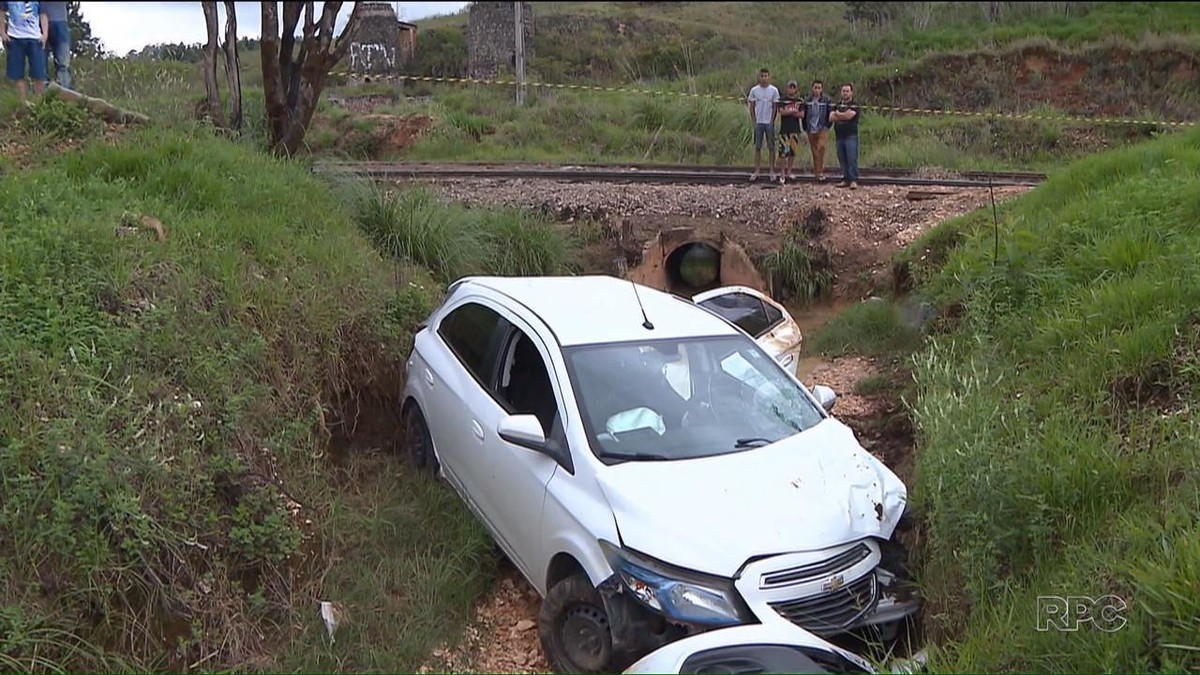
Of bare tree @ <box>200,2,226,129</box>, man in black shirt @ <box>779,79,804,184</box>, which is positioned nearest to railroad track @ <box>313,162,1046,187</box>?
man in black shirt @ <box>779,79,804,184</box>

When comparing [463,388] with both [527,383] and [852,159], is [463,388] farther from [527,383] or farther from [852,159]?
[852,159]

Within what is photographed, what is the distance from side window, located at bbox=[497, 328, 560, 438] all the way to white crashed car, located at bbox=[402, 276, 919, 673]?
0.01 m

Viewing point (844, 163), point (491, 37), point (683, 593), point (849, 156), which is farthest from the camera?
point (491, 37)

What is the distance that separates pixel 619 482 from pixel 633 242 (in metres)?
7.21

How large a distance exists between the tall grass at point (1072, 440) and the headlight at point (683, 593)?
2.87 ft

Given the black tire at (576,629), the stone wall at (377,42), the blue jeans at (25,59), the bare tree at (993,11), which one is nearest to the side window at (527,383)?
the black tire at (576,629)

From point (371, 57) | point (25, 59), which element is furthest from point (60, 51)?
point (371, 57)

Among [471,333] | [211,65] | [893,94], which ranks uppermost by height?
[211,65]

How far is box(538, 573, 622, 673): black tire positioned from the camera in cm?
454

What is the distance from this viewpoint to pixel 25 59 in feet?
33.8

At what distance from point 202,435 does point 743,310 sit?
430 centimetres

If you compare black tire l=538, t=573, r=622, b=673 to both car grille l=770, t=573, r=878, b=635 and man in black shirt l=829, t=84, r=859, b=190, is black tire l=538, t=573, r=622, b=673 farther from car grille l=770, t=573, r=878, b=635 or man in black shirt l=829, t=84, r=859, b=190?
man in black shirt l=829, t=84, r=859, b=190

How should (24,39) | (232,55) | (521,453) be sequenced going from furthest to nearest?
(232,55), (24,39), (521,453)

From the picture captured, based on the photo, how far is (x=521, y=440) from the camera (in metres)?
5.11
